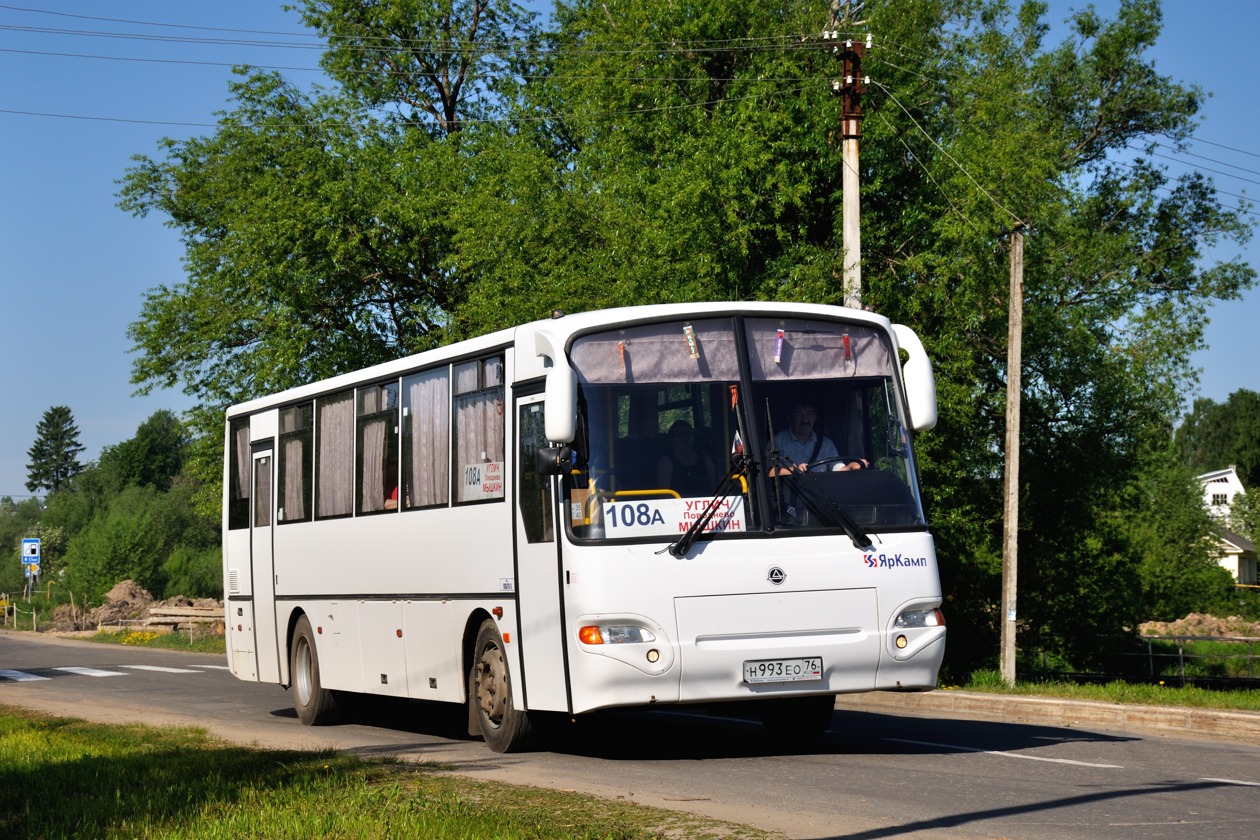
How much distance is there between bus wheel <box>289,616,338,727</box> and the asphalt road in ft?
1.05

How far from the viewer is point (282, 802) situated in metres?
9.32

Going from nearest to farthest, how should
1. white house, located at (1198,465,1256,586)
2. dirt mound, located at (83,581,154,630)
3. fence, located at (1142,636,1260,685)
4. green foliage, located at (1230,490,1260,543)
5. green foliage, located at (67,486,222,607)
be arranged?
fence, located at (1142,636,1260,685) < dirt mound, located at (83,581,154,630) < green foliage, located at (67,486,222,607) < green foliage, located at (1230,490,1260,543) < white house, located at (1198,465,1256,586)

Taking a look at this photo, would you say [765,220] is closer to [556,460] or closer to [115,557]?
[556,460]

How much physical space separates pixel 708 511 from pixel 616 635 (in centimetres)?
105

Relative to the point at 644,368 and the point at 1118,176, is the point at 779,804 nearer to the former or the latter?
the point at 644,368

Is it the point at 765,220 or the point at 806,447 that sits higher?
the point at 765,220

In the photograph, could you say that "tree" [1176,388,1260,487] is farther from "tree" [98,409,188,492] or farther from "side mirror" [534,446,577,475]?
"side mirror" [534,446,577,475]

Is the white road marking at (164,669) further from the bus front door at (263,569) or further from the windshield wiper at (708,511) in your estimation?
the windshield wiper at (708,511)

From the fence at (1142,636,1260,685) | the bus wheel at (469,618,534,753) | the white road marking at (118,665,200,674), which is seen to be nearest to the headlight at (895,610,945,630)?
the bus wheel at (469,618,534,753)

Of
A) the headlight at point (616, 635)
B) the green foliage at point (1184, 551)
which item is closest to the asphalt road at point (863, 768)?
the headlight at point (616, 635)

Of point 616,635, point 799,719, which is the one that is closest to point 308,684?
point 799,719

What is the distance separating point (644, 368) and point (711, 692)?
2.33 meters

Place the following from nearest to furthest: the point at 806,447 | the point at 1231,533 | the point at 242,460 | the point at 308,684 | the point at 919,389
Answer: the point at 806,447 < the point at 919,389 < the point at 308,684 < the point at 242,460 < the point at 1231,533

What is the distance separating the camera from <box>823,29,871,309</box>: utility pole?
22.2 m
